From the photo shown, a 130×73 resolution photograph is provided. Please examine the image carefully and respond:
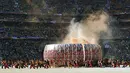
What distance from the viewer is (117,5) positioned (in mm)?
68500

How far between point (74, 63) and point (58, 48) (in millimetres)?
2185

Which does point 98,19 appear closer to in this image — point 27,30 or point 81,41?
point 27,30

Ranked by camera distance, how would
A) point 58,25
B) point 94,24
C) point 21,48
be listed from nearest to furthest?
point 21,48 → point 58,25 → point 94,24

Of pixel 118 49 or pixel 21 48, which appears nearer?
pixel 21 48

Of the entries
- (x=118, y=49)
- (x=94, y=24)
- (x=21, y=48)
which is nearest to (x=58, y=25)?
(x=94, y=24)

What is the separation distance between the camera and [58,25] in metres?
65.8

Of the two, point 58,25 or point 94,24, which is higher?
point 58,25

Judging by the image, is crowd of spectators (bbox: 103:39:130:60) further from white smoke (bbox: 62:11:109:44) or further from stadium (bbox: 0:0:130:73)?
white smoke (bbox: 62:11:109:44)

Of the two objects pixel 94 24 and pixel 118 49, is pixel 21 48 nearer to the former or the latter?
pixel 94 24

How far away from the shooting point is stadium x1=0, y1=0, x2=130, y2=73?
61.8 metres

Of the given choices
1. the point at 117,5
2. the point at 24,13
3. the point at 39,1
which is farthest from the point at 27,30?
the point at 117,5

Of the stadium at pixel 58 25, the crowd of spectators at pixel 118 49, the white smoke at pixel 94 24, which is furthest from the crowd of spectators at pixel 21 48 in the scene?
the crowd of spectators at pixel 118 49

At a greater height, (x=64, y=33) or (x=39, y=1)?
(x=39, y=1)

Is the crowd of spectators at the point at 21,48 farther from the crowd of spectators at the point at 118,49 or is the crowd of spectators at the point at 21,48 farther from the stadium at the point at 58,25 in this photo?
the crowd of spectators at the point at 118,49
